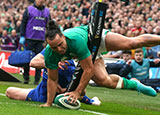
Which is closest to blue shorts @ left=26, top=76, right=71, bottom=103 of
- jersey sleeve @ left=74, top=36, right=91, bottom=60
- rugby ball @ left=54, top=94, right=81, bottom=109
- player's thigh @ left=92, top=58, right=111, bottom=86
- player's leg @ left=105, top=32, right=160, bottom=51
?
player's thigh @ left=92, top=58, right=111, bottom=86

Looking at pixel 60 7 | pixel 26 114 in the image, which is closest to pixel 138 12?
pixel 60 7

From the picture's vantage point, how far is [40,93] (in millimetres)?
6559

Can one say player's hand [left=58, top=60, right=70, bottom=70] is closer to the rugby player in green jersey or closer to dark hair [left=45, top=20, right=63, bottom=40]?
the rugby player in green jersey

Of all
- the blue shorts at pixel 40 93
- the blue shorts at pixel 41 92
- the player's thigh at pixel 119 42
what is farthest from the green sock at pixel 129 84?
the blue shorts at pixel 40 93

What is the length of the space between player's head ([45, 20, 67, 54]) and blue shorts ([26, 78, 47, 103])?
117 cm

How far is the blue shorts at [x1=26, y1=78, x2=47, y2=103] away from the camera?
6500 millimetres

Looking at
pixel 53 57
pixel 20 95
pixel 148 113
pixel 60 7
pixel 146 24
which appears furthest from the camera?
pixel 60 7

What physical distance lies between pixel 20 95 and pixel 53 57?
1402 mm

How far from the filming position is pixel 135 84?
6.84 m

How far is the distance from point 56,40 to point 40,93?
146cm

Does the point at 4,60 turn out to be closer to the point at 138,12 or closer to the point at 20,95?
the point at 138,12

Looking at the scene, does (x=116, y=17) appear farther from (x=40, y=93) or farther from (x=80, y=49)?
(x=80, y=49)

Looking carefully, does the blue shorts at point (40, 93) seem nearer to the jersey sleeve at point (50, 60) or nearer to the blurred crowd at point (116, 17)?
the jersey sleeve at point (50, 60)

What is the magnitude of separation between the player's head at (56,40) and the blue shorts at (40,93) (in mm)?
1174
